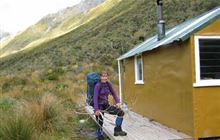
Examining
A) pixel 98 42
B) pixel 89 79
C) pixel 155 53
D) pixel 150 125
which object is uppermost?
pixel 98 42

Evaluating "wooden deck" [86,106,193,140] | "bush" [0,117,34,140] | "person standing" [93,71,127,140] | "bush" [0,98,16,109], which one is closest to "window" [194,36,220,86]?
"wooden deck" [86,106,193,140]

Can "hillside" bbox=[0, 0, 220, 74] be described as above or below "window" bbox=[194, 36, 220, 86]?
above

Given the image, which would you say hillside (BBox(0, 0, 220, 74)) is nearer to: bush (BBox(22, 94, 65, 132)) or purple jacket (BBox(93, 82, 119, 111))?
bush (BBox(22, 94, 65, 132))

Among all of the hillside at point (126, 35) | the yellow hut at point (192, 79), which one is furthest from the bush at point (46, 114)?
the hillside at point (126, 35)

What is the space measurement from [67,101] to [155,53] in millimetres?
6642

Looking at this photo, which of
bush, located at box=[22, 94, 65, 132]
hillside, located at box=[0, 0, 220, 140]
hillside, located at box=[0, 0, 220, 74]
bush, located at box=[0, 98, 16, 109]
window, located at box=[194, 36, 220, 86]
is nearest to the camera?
window, located at box=[194, 36, 220, 86]

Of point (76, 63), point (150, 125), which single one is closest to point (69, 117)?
point (150, 125)

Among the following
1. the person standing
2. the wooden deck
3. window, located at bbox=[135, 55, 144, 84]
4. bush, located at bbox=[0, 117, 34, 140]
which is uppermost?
window, located at bbox=[135, 55, 144, 84]

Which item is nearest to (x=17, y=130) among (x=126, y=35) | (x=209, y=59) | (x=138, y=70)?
(x=209, y=59)

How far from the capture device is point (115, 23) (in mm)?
50781

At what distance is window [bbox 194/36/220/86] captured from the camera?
7.87 m

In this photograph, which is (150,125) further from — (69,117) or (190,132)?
(69,117)

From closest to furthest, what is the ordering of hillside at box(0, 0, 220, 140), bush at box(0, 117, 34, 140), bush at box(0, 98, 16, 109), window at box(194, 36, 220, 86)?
bush at box(0, 117, 34, 140)
window at box(194, 36, 220, 86)
hillside at box(0, 0, 220, 140)
bush at box(0, 98, 16, 109)

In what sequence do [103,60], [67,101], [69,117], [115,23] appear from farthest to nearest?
[115,23] < [103,60] < [67,101] < [69,117]
